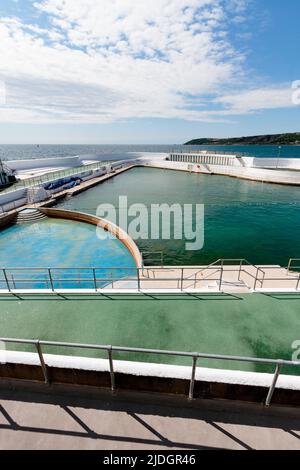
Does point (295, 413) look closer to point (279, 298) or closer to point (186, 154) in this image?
point (279, 298)

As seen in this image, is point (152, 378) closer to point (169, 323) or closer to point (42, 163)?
point (169, 323)

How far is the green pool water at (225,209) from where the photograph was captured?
2173 cm

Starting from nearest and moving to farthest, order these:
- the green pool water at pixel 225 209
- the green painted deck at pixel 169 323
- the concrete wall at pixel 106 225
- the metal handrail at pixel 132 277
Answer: the green painted deck at pixel 169 323 < the metal handrail at pixel 132 277 < the concrete wall at pixel 106 225 < the green pool water at pixel 225 209

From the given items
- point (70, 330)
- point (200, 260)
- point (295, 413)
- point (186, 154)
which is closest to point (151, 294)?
point (70, 330)

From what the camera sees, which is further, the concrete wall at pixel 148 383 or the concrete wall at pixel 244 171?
the concrete wall at pixel 244 171

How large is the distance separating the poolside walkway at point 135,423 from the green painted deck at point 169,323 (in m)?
0.96

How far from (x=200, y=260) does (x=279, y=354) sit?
46.9ft

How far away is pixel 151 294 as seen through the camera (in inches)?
327

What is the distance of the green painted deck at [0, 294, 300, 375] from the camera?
6184 millimetres

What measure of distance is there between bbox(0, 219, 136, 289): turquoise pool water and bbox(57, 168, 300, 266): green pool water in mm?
4239

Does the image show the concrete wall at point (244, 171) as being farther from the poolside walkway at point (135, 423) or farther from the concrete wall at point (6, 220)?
the poolside walkway at point (135, 423)

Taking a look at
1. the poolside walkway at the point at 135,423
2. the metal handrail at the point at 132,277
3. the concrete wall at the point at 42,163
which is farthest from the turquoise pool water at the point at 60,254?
the concrete wall at the point at 42,163

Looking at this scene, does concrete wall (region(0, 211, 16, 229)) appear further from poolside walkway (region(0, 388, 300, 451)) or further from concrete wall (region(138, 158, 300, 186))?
concrete wall (region(138, 158, 300, 186))

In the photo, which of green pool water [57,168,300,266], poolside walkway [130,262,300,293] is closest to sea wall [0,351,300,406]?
poolside walkway [130,262,300,293]
